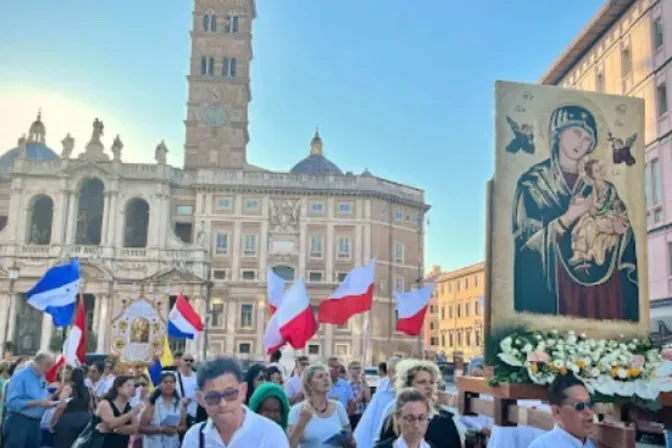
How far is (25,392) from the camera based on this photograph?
8.87 m

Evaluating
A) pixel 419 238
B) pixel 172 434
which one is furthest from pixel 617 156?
pixel 419 238

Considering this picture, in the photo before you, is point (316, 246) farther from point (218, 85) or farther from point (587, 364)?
point (587, 364)

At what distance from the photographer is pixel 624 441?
396cm

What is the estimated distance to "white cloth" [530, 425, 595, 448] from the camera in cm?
386

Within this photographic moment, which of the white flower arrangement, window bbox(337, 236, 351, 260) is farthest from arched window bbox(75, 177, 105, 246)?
the white flower arrangement

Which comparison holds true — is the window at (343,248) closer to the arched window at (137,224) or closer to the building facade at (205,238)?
the building facade at (205,238)

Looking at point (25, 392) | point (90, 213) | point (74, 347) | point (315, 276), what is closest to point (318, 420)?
point (25, 392)

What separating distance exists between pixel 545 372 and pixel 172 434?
422cm

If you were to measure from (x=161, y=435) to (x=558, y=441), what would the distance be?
4719 mm

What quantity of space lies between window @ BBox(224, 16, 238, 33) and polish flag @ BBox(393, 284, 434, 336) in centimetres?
4709

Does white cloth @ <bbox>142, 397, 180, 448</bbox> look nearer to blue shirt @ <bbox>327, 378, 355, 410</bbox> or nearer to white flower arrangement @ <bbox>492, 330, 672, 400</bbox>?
blue shirt @ <bbox>327, 378, 355, 410</bbox>

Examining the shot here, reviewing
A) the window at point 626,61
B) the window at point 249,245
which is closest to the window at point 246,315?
the window at point 249,245

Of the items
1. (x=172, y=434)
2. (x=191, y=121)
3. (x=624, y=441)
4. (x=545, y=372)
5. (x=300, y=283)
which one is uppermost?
(x=191, y=121)

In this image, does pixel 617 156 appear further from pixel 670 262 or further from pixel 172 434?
pixel 670 262
